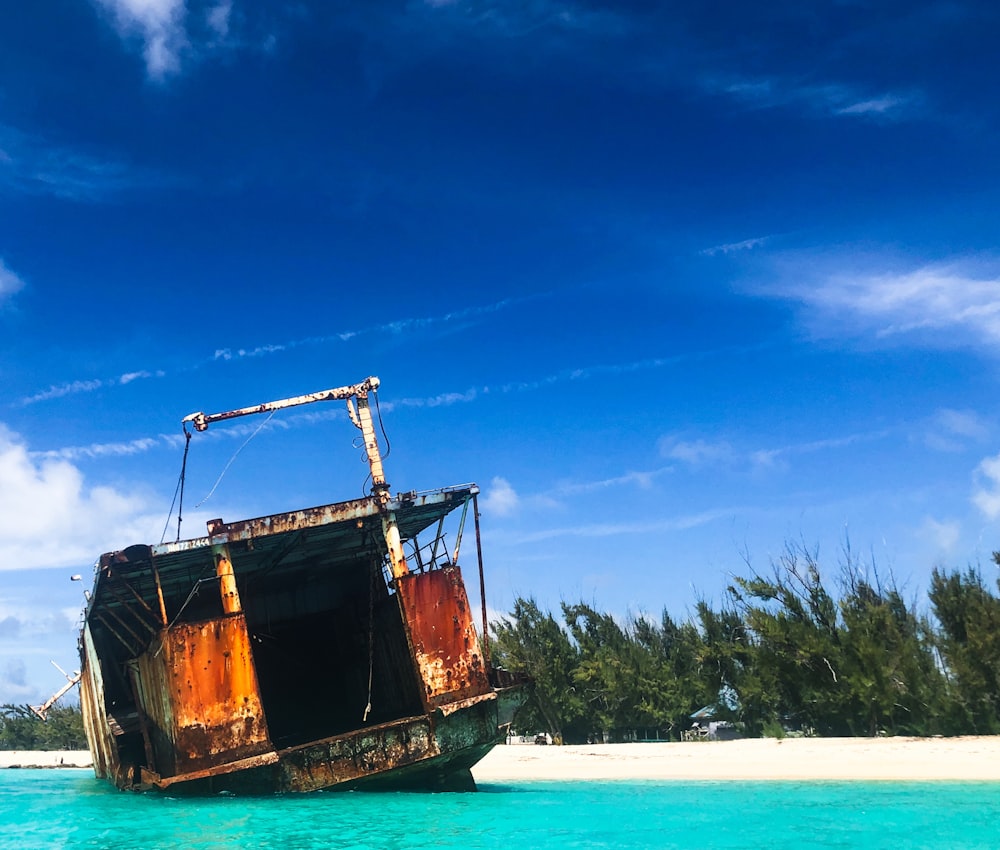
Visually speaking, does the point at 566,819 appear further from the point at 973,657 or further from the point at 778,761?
the point at 973,657

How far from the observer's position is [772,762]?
17188 millimetres

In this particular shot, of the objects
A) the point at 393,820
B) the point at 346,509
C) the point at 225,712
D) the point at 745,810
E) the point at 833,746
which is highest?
the point at 346,509

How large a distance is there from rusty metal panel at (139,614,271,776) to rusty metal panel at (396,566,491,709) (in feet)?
8.01

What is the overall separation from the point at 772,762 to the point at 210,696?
11.0 metres

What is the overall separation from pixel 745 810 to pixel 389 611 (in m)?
7.44

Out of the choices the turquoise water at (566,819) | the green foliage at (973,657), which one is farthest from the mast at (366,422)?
the green foliage at (973,657)

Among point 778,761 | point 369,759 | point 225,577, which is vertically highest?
point 225,577

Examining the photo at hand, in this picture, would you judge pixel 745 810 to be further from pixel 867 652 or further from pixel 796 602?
pixel 796 602

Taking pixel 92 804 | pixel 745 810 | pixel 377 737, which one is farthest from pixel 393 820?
pixel 92 804

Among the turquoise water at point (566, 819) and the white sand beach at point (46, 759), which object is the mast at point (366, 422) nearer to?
the turquoise water at point (566, 819)

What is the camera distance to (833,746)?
18641mm

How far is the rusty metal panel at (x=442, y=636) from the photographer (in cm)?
1328

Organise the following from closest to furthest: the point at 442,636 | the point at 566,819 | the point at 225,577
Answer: the point at 566,819 < the point at 225,577 < the point at 442,636

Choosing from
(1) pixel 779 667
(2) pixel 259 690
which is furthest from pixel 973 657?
(2) pixel 259 690
